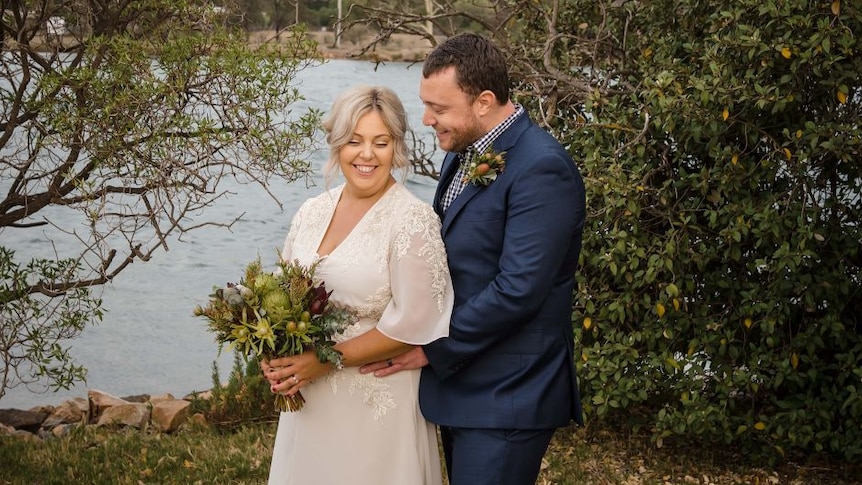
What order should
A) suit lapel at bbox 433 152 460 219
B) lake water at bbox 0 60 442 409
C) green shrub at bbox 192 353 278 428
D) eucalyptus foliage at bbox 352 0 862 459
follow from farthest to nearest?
lake water at bbox 0 60 442 409
green shrub at bbox 192 353 278 428
eucalyptus foliage at bbox 352 0 862 459
suit lapel at bbox 433 152 460 219

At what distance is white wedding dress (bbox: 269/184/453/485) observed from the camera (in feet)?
10.2

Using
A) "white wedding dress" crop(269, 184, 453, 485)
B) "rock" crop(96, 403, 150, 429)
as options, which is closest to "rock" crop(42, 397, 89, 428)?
"rock" crop(96, 403, 150, 429)

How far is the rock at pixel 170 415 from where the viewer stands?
695 centimetres

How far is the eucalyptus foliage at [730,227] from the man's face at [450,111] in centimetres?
203

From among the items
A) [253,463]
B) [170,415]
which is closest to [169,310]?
[170,415]

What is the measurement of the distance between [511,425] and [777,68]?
2819 millimetres

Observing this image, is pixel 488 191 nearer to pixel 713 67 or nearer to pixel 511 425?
pixel 511 425

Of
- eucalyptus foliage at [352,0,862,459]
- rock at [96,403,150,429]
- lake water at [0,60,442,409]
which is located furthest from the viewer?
lake water at [0,60,442,409]

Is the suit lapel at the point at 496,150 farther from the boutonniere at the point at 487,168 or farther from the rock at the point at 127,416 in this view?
the rock at the point at 127,416

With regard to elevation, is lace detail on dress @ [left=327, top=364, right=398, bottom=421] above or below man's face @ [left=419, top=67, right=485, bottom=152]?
below

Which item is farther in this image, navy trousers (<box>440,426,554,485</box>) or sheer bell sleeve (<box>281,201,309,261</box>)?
sheer bell sleeve (<box>281,201,309,261</box>)

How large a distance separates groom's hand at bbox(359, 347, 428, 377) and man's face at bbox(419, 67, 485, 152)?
2.17 ft

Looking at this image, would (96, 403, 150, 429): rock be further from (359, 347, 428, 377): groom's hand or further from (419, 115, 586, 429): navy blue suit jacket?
(419, 115, 586, 429): navy blue suit jacket

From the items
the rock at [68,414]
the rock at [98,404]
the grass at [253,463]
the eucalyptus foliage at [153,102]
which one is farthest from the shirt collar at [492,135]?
the rock at [68,414]
